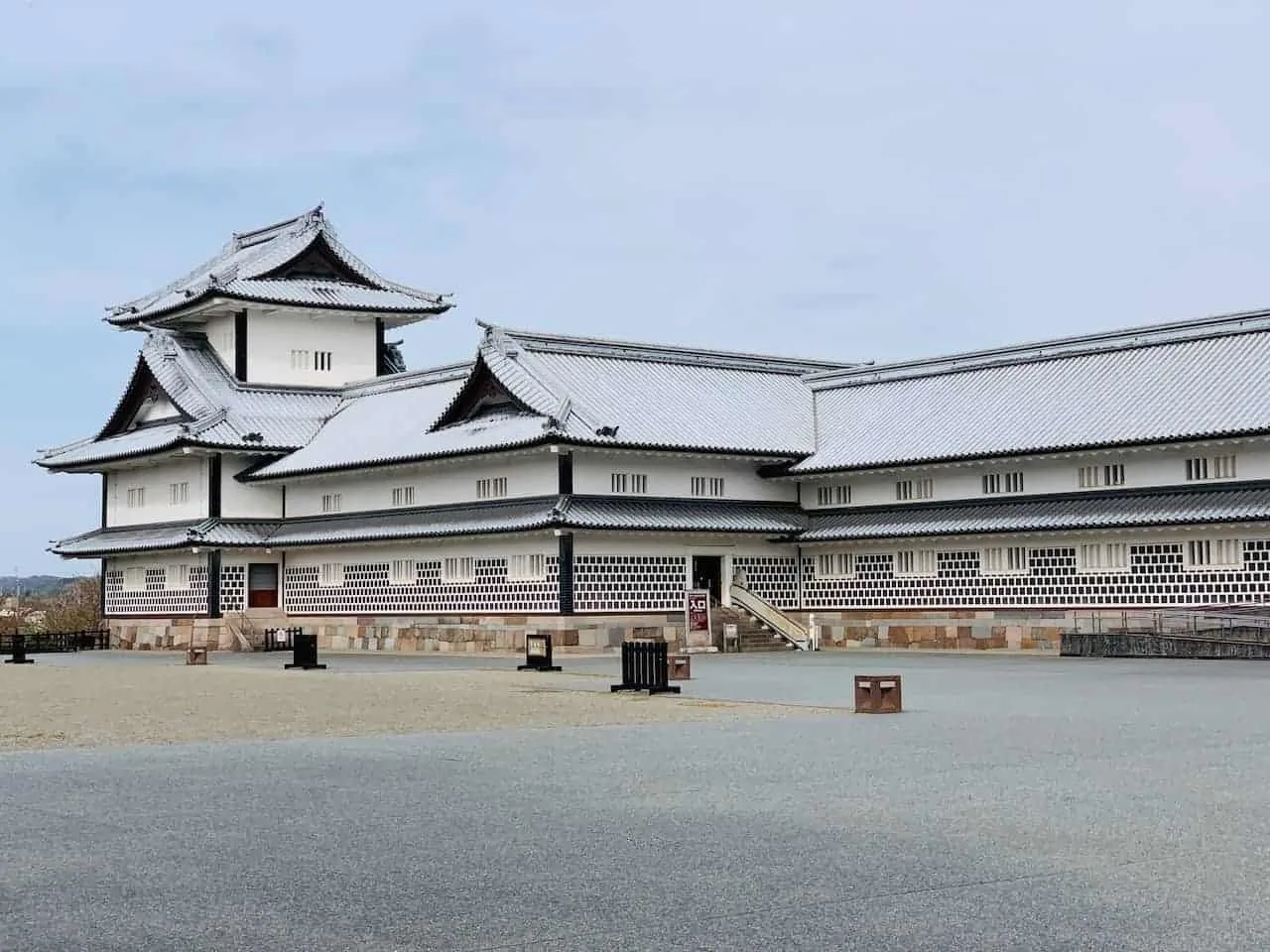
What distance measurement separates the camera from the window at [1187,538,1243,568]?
4766 centimetres

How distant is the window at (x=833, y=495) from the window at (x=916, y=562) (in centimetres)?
342

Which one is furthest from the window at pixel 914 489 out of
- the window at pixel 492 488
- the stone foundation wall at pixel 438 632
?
the window at pixel 492 488

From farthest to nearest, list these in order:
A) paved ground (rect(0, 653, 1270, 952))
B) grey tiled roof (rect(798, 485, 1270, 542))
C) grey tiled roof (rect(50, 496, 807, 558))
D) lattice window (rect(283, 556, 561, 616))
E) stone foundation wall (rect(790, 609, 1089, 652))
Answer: lattice window (rect(283, 556, 561, 616)) → grey tiled roof (rect(50, 496, 807, 558)) → stone foundation wall (rect(790, 609, 1089, 652)) → grey tiled roof (rect(798, 485, 1270, 542)) → paved ground (rect(0, 653, 1270, 952))

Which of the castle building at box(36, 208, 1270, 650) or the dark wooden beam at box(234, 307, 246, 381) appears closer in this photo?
the castle building at box(36, 208, 1270, 650)

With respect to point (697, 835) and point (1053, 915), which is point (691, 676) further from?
point (1053, 915)

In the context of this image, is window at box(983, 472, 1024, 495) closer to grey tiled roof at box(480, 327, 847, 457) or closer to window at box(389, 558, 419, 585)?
grey tiled roof at box(480, 327, 847, 457)

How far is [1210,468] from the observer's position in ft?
160

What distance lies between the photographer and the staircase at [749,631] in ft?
179

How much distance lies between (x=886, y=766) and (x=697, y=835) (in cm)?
510

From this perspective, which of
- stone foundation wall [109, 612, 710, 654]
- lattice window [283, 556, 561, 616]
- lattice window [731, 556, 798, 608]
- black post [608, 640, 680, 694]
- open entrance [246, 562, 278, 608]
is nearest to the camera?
black post [608, 640, 680, 694]

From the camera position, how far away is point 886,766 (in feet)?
58.1

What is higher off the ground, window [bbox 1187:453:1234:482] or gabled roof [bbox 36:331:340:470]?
gabled roof [bbox 36:331:340:470]

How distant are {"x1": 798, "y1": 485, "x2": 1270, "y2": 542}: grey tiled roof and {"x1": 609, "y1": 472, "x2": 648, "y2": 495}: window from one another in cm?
578

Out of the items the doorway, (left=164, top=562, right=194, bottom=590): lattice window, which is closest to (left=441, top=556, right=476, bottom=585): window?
the doorway
